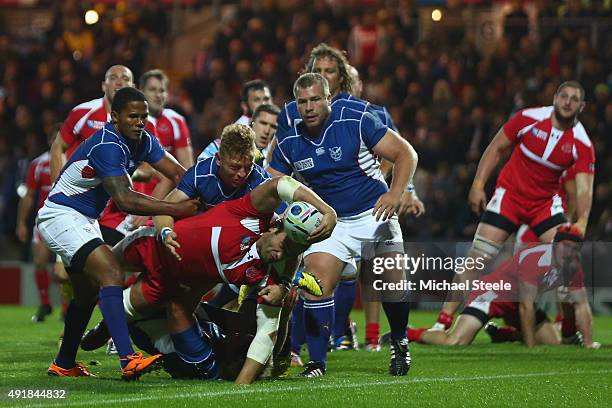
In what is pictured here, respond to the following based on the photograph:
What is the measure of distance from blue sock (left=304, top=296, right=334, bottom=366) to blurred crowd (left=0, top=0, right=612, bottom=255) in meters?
8.35

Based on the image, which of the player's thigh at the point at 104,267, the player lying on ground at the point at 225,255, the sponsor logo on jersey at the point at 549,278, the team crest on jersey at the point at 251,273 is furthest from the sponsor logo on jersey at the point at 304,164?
the sponsor logo on jersey at the point at 549,278

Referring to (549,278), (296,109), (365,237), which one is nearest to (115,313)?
(365,237)

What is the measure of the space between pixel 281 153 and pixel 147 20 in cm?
1444

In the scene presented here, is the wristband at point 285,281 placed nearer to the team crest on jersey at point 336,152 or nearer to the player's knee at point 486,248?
the team crest on jersey at point 336,152

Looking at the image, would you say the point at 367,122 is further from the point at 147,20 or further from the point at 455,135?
the point at 147,20

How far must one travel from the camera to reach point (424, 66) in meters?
18.3

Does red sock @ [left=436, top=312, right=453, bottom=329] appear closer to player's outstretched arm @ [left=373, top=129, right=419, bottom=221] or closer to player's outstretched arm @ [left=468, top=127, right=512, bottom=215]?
player's outstretched arm @ [left=468, top=127, right=512, bottom=215]

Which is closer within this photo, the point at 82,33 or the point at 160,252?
the point at 160,252

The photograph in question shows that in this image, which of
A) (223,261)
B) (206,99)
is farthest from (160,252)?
(206,99)

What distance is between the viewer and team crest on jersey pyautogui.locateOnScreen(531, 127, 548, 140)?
11.0 m

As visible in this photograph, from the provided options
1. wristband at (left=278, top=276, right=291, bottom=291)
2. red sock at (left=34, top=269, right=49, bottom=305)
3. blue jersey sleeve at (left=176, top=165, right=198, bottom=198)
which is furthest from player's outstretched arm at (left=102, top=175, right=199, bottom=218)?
red sock at (left=34, top=269, right=49, bottom=305)

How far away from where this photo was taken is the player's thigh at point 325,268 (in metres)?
8.10

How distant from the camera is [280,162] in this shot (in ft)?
27.8

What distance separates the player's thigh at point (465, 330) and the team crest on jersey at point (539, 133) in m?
1.78
